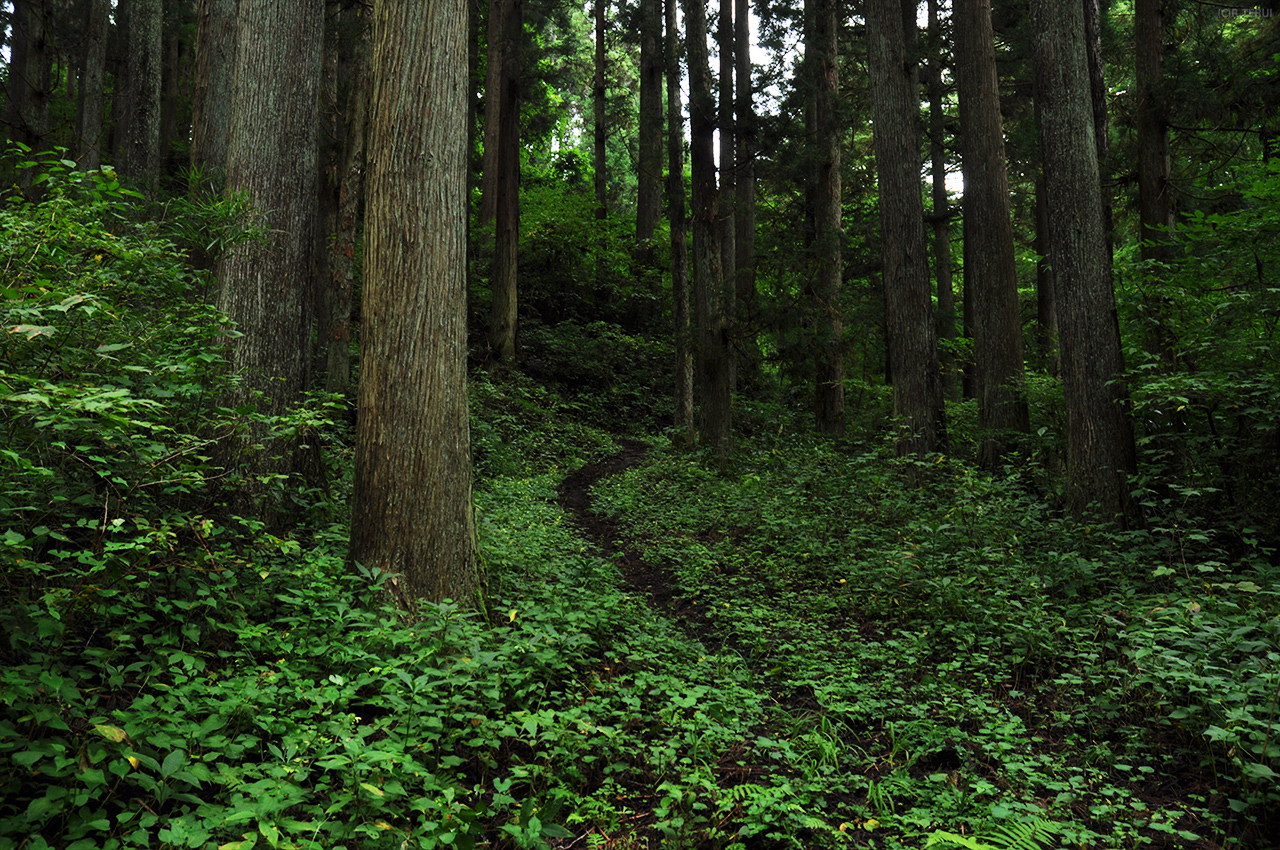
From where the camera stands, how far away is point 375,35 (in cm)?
457

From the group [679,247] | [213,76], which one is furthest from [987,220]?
[213,76]

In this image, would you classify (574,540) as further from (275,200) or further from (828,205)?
(828,205)

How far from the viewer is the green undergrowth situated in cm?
303

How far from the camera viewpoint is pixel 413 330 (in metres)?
4.44

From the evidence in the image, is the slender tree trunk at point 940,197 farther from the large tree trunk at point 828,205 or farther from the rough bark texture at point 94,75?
the rough bark texture at point 94,75

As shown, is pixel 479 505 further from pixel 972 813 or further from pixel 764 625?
pixel 972 813

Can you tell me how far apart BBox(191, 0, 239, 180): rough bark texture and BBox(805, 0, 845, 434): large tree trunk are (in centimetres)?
998

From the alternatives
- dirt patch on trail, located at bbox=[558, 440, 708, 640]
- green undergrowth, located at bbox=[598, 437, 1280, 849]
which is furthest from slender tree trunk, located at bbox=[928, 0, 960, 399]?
green undergrowth, located at bbox=[598, 437, 1280, 849]

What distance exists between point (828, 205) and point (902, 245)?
5.55 meters

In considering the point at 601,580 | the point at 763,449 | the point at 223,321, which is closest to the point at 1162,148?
the point at 763,449

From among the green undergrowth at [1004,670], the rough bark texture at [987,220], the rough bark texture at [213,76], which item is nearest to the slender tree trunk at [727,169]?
the rough bark texture at [987,220]

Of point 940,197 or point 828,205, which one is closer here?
point 828,205

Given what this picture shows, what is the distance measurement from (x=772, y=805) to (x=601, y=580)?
313 centimetres

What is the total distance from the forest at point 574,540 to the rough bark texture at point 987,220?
58mm
